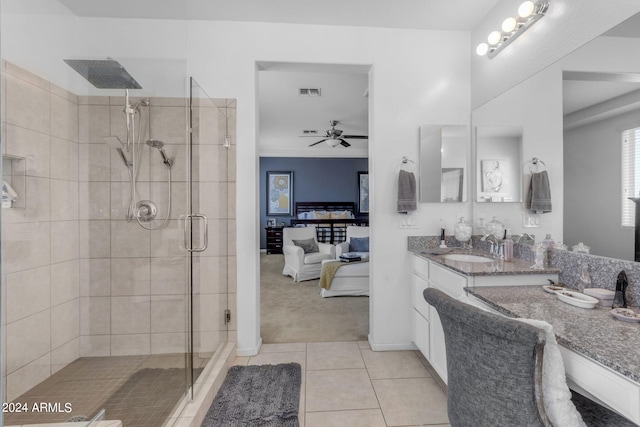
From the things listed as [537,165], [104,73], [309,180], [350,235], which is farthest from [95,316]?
→ [309,180]

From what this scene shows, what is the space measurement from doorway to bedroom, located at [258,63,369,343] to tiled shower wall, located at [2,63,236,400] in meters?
1.01

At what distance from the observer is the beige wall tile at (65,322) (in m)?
1.42

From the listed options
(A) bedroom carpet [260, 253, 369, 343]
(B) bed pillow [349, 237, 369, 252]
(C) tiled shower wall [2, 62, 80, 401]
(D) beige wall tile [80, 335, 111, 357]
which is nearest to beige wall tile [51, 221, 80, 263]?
(C) tiled shower wall [2, 62, 80, 401]

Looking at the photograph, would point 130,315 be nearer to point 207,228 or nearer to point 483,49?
point 207,228

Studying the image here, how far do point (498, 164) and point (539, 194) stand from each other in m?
0.49

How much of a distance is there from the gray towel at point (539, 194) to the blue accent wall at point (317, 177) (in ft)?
18.0

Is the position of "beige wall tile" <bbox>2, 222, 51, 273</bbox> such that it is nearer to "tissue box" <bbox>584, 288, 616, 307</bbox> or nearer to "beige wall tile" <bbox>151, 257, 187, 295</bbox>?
"beige wall tile" <bbox>151, 257, 187, 295</bbox>

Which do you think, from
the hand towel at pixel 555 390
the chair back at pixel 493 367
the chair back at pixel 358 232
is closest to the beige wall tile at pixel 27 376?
the chair back at pixel 493 367

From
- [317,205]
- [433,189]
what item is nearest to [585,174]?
[433,189]

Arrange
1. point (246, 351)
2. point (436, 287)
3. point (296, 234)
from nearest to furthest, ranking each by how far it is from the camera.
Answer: point (436, 287) < point (246, 351) < point (296, 234)

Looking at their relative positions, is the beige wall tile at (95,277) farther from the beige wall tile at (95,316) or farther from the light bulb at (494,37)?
the light bulb at (494,37)

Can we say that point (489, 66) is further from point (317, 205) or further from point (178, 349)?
point (317, 205)

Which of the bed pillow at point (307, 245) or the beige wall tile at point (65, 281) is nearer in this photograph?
the beige wall tile at point (65, 281)

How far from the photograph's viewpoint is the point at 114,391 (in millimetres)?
1443
